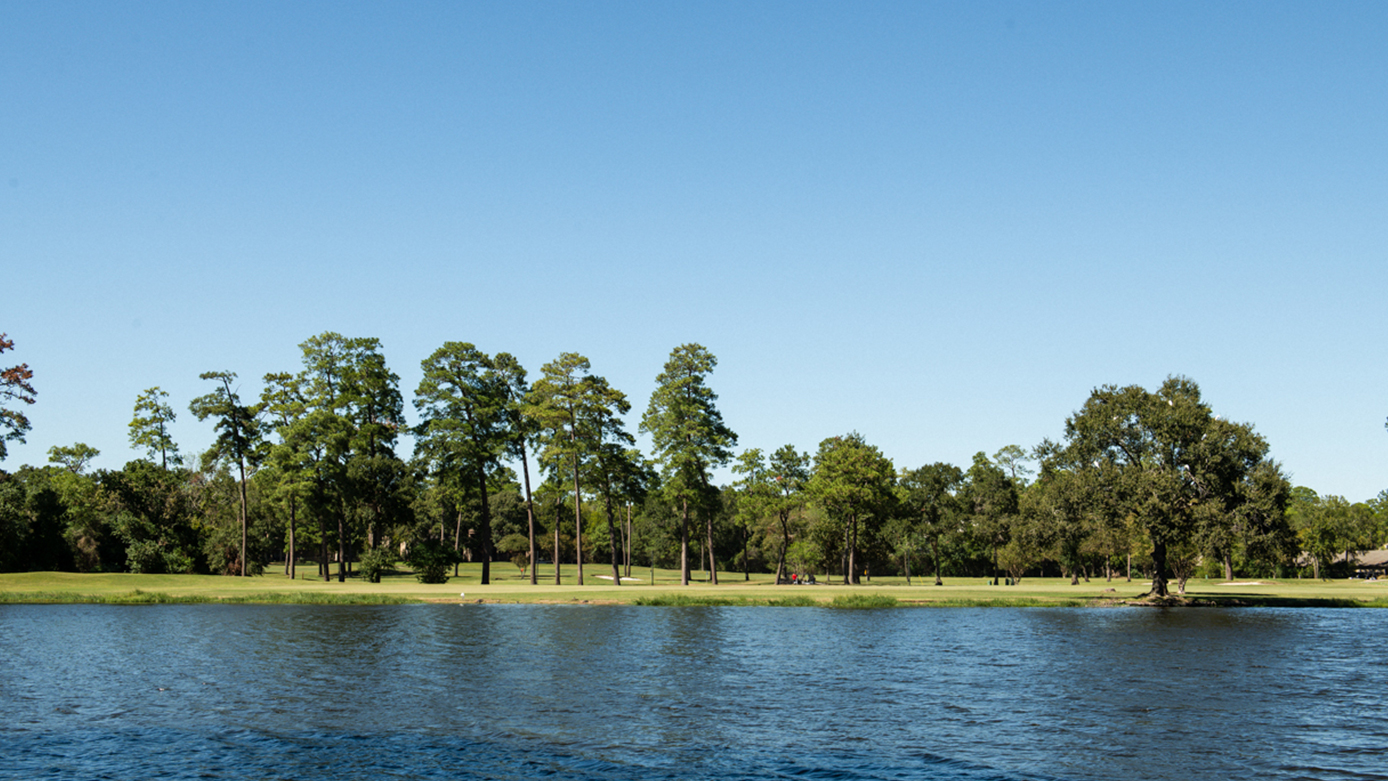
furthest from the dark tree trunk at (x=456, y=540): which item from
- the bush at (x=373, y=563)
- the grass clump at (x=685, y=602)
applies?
the grass clump at (x=685, y=602)

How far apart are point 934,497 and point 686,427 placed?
6842cm

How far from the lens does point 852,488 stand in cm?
9938

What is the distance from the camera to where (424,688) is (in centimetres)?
2972

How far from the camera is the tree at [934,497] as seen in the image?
5241 inches

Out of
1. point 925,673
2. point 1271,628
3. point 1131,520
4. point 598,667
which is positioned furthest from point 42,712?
point 1131,520

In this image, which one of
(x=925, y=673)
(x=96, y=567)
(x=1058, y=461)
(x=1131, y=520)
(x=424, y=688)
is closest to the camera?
(x=424, y=688)

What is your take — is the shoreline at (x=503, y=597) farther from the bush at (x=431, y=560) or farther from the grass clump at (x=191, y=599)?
the bush at (x=431, y=560)

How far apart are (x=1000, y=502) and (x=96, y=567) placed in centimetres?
10098

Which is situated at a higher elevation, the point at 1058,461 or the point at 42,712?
the point at 1058,461


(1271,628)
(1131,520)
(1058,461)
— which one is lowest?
(1271,628)

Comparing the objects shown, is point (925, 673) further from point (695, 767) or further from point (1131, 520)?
point (1131, 520)

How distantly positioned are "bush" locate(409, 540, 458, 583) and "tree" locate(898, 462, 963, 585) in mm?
70808

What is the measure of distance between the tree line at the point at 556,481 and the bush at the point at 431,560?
20cm

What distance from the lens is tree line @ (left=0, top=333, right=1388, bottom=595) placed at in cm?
6662
